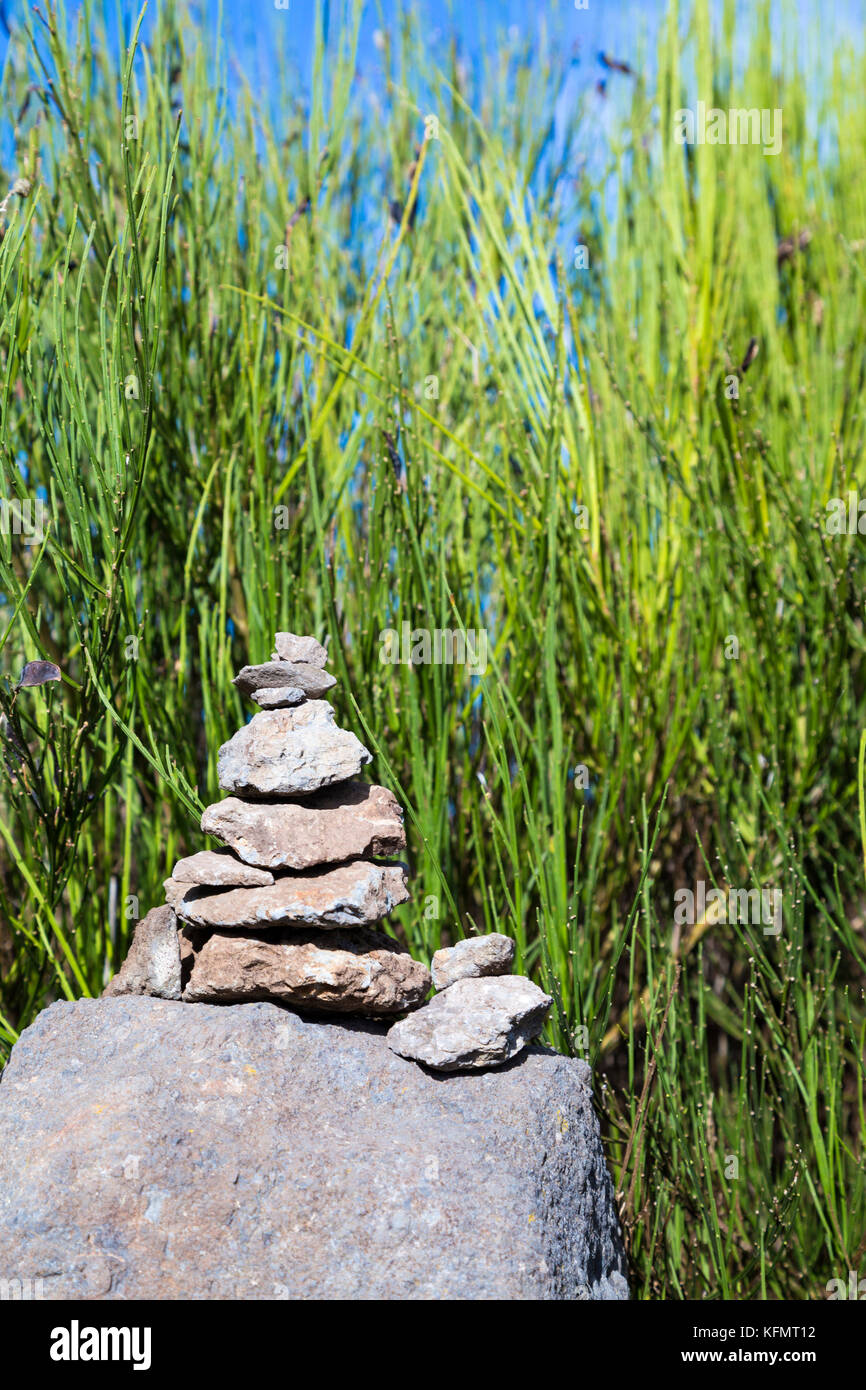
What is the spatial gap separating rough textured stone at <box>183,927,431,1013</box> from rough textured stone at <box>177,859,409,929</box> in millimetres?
32

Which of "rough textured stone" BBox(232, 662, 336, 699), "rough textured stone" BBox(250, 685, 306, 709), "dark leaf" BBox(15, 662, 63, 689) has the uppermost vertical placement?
"dark leaf" BBox(15, 662, 63, 689)

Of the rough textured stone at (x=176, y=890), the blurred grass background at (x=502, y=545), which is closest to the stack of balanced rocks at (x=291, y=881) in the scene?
the rough textured stone at (x=176, y=890)

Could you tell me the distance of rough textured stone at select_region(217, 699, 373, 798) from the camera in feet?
4.26

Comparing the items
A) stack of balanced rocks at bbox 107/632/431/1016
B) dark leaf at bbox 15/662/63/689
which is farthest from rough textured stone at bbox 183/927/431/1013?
dark leaf at bbox 15/662/63/689

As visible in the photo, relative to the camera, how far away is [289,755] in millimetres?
1304

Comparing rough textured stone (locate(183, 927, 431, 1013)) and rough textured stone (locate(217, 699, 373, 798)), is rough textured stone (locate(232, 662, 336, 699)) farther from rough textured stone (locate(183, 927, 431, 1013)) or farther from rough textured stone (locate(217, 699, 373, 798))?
rough textured stone (locate(183, 927, 431, 1013))

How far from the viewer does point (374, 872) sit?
4.18 feet

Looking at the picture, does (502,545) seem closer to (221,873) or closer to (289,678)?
(289,678)

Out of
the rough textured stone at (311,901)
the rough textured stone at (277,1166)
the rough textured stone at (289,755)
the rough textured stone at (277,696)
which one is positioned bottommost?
the rough textured stone at (277,1166)

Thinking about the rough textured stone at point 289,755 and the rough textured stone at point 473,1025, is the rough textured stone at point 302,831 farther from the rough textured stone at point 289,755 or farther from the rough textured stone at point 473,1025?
the rough textured stone at point 473,1025

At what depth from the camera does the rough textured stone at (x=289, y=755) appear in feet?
4.26

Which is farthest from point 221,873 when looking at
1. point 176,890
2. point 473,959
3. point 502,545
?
point 502,545

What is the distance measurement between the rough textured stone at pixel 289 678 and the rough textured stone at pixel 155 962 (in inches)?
13.0

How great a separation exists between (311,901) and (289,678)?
31 centimetres
